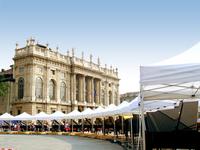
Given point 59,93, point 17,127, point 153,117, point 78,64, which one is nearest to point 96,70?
point 78,64

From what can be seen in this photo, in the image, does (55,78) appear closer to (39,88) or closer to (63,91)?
(63,91)

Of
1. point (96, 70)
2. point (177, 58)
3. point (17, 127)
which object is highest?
point (96, 70)

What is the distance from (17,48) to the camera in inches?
2286

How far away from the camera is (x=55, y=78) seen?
197 feet

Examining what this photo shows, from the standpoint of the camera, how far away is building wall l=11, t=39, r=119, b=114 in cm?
5488

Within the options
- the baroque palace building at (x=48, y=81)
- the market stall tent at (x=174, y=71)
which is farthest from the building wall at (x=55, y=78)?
the market stall tent at (x=174, y=71)

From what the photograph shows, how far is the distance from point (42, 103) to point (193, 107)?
48035 millimetres

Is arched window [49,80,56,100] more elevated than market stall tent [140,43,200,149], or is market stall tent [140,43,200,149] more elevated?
arched window [49,80,56,100]

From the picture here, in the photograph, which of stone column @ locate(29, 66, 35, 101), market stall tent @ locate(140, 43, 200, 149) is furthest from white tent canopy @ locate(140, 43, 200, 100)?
stone column @ locate(29, 66, 35, 101)

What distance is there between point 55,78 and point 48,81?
2527 millimetres

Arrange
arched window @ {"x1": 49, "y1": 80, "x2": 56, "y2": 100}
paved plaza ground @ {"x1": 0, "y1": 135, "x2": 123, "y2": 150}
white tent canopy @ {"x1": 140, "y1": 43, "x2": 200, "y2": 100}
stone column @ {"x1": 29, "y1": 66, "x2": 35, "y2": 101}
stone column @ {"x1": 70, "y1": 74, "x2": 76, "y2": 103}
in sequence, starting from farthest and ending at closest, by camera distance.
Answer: stone column @ {"x1": 70, "y1": 74, "x2": 76, "y2": 103} < arched window @ {"x1": 49, "y1": 80, "x2": 56, "y2": 100} < stone column @ {"x1": 29, "y1": 66, "x2": 35, "y2": 101} < paved plaza ground @ {"x1": 0, "y1": 135, "x2": 123, "y2": 150} < white tent canopy @ {"x1": 140, "y1": 43, "x2": 200, "y2": 100}

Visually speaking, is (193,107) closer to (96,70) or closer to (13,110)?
(13,110)

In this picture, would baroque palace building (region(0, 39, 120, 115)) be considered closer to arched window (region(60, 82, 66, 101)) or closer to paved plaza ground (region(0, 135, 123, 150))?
arched window (region(60, 82, 66, 101))

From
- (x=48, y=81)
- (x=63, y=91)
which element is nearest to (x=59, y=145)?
(x=48, y=81)
